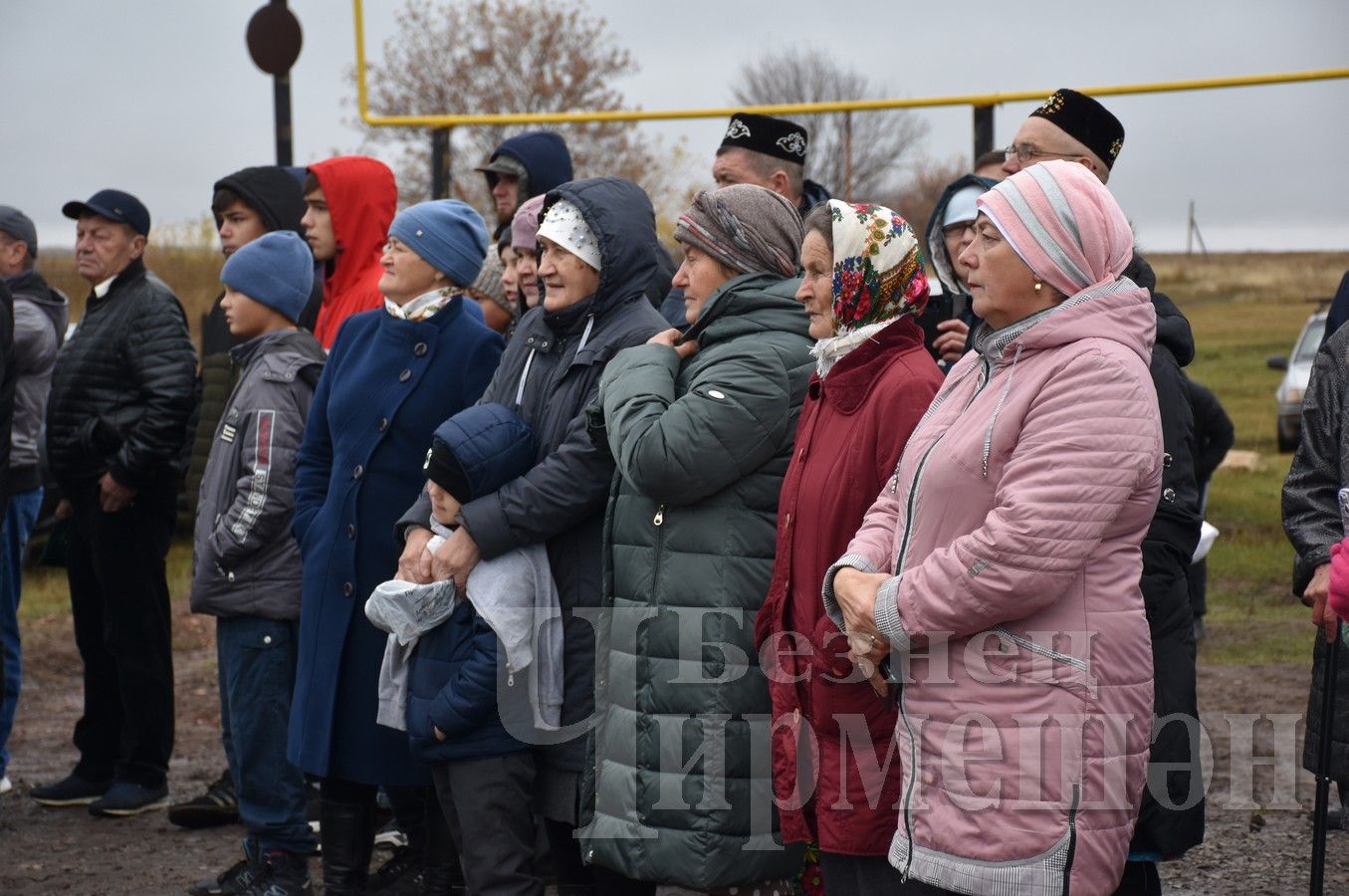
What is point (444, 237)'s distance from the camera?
16.4 feet

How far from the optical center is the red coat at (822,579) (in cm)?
344

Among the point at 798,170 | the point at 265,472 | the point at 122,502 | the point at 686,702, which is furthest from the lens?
the point at 122,502

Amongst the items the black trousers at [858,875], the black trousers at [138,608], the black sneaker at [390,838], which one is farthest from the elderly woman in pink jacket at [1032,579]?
the black trousers at [138,608]

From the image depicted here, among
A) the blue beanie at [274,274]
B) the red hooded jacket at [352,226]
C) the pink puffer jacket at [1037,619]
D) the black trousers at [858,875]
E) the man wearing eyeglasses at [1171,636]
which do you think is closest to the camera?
the pink puffer jacket at [1037,619]

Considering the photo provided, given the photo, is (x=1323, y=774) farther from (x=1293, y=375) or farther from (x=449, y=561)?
(x=1293, y=375)

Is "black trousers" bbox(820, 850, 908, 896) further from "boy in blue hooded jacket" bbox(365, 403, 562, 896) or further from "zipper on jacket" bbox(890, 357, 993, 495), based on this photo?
"boy in blue hooded jacket" bbox(365, 403, 562, 896)

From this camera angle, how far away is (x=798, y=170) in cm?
607

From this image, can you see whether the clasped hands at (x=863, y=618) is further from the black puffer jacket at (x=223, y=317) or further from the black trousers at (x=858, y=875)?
the black puffer jacket at (x=223, y=317)

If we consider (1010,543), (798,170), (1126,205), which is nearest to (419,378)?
(798,170)

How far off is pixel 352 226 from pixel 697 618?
9.67 ft

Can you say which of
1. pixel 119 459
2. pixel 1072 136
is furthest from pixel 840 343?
pixel 119 459

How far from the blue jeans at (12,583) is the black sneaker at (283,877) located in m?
2.05

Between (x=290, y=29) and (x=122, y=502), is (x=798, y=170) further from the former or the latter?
(x=290, y=29)

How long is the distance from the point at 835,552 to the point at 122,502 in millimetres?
3847
